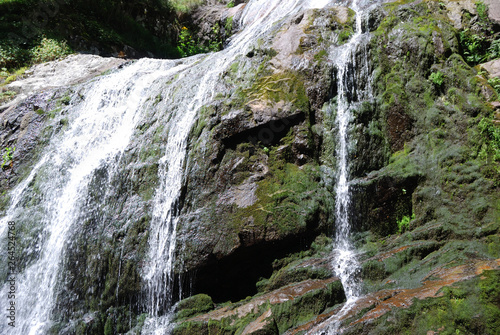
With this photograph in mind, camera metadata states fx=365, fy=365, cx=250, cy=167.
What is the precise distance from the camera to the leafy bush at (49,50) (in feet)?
41.8

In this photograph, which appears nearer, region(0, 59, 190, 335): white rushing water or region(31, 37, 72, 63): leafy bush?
region(0, 59, 190, 335): white rushing water

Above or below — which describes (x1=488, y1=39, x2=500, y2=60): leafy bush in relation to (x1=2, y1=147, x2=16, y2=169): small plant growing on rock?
below

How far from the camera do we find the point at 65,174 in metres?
7.96

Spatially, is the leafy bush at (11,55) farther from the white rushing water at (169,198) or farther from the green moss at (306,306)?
the green moss at (306,306)

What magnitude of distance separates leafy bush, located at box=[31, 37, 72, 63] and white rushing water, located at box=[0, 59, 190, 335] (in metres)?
4.18

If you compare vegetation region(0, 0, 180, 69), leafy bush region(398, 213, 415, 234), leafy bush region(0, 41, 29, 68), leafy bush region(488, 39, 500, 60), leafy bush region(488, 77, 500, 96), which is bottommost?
leafy bush region(398, 213, 415, 234)

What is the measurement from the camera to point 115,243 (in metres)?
6.52

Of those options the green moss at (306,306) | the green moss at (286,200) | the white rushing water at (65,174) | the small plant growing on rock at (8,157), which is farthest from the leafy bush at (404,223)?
the small plant growing on rock at (8,157)

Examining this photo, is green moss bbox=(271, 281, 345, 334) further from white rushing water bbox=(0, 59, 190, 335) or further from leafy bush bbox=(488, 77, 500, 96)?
white rushing water bbox=(0, 59, 190, 335)

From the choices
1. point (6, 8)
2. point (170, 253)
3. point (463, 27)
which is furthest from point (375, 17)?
point (6, 8)

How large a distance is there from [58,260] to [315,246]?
15.5 feet

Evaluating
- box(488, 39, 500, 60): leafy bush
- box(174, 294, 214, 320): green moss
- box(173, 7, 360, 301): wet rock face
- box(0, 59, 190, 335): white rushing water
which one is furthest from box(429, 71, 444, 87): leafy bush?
box(0, 59, 190, 335): white rushing water

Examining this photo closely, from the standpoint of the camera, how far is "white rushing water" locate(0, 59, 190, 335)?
659 centimetres

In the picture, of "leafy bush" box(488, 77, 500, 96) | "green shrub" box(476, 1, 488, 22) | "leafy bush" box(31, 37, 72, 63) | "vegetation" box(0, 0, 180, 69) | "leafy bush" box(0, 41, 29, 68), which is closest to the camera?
"leafy bush" box(488, 77, 500, 96)
